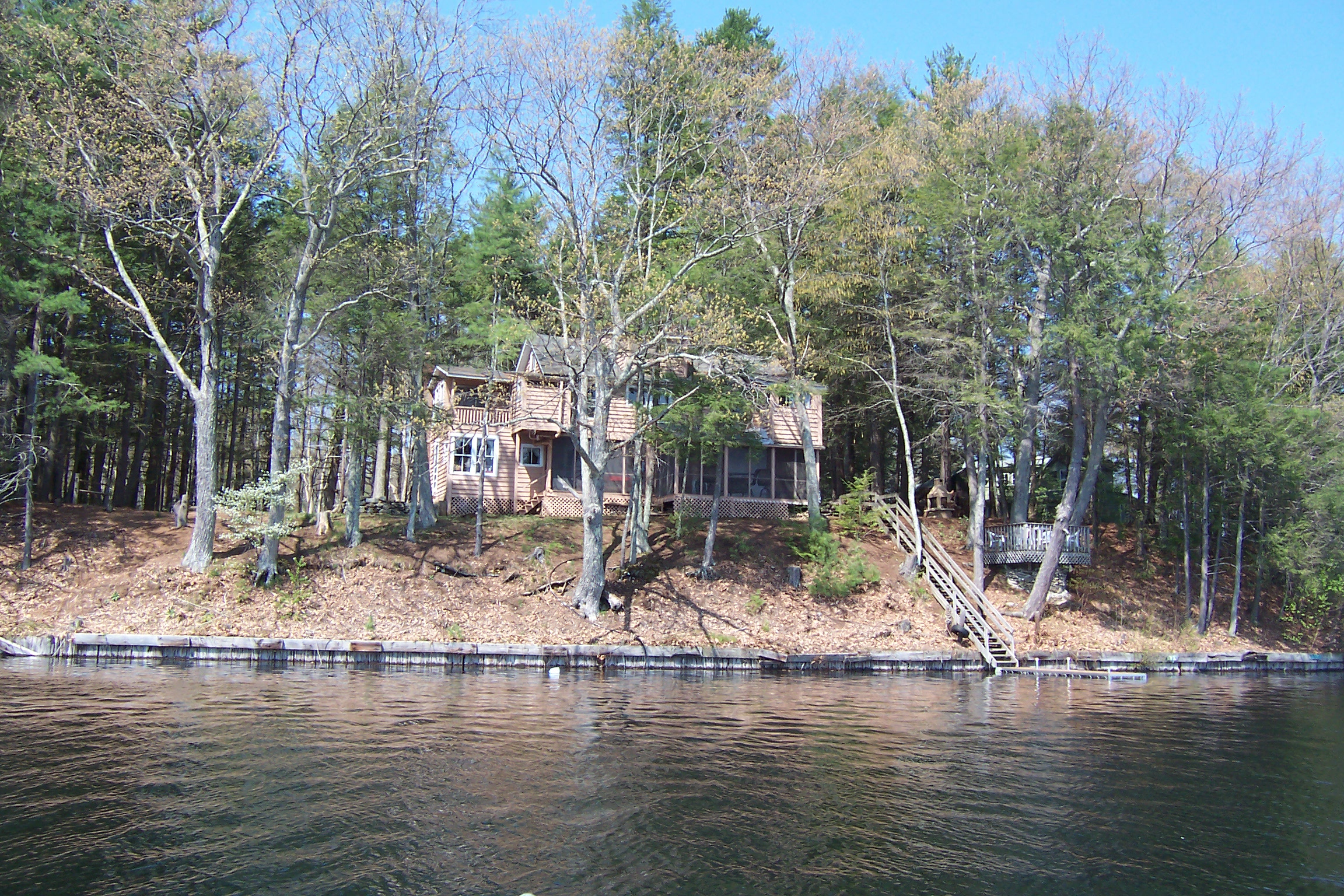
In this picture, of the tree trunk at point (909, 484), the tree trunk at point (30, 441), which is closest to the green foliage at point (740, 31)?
the tree trunk at point (909, 484)

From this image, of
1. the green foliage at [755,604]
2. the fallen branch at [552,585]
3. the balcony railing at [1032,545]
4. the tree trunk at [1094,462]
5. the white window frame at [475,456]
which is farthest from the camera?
the white window frame at [475,456]

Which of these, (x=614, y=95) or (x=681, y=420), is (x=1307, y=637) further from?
(x=614, y=95)

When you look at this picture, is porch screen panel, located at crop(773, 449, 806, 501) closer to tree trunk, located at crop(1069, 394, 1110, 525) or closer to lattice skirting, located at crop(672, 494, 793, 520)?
lattice skirting, located at crop(672, 494, 793, 520)

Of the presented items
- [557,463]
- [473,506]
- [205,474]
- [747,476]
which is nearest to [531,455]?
[557,463]

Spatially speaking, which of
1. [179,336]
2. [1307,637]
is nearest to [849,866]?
[1307,637]

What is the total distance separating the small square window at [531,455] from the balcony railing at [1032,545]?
1808cm

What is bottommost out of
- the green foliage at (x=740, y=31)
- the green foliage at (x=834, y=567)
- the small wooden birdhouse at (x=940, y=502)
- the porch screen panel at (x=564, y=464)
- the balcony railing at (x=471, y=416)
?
the green foliage at (x=834, y=567)

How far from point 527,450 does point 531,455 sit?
11.2 inches

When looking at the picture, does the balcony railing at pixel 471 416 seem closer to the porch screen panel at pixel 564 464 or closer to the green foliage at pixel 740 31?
the porch screen panel at pixel 564 464

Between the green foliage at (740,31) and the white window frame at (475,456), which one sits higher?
the green foliage at (740,31)

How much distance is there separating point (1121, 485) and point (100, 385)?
4721 cm

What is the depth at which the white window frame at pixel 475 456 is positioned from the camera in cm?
3616

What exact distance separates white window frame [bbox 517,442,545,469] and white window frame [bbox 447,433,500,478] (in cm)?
90

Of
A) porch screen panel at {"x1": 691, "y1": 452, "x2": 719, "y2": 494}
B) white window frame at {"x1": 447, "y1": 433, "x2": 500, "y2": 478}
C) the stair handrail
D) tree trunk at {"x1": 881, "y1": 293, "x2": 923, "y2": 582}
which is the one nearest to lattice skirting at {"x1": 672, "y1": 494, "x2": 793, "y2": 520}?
porch screen panel at {"x1": 691, "y1": 452, "x2": 719, "y2": 494}
